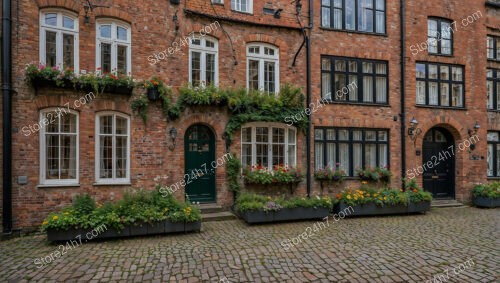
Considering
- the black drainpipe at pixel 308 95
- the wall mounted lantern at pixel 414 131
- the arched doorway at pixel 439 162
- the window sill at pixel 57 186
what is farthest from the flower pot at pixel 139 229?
the arched doorway at pixel 439 162

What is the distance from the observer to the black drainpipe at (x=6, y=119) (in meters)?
7.28

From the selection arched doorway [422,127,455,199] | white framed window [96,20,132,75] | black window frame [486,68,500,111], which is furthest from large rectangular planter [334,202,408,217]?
white framed window [96,20,132,75]

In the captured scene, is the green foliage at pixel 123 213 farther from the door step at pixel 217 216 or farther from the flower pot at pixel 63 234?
the door step at pixel 217 216

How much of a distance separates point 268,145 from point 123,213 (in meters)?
5.35

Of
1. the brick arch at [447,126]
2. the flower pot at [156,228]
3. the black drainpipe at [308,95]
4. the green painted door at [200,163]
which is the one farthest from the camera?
the brick arch at [447,126]

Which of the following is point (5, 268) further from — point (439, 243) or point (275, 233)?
point (439, 243)

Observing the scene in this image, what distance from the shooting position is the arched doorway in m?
12.4

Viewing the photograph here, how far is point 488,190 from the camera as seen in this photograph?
38.6 ft

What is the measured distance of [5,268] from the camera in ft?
17.5

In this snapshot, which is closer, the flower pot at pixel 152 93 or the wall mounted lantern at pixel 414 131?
the flower pot at pixel 152 93

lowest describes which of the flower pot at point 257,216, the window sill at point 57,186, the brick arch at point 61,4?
the flower pot at point 257,216

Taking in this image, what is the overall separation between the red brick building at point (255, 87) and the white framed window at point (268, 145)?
0.17 feet

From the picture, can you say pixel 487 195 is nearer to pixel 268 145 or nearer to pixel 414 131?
pixel 414 131

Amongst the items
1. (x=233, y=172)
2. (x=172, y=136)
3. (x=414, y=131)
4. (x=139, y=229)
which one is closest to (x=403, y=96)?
(x=414, y=131)
